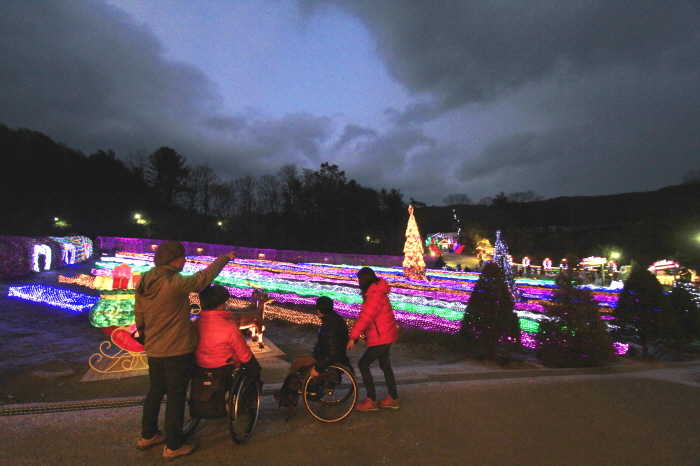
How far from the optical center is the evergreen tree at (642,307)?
27.6 ft

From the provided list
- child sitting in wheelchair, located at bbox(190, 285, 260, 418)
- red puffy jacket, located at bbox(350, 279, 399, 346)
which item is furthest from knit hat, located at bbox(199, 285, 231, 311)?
red puffy jacket, located at bbox(350, 279, 399, 346)

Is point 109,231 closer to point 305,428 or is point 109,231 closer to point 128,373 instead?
point 128,373

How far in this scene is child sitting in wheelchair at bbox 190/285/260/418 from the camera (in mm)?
3506

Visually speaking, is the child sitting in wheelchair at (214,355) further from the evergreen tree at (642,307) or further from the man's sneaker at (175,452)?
the evergreen tree at (642,307)

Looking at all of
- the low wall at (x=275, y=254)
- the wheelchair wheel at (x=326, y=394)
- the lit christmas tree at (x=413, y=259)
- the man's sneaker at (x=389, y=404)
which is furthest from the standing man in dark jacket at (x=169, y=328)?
the low wall at (x=275, y=254)

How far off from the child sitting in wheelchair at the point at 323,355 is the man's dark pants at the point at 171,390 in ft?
3.61

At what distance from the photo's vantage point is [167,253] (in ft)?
11.1

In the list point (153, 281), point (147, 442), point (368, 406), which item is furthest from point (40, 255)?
point (368, 406)

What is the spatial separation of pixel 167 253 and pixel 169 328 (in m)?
0.61

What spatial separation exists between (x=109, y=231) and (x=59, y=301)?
131 feet

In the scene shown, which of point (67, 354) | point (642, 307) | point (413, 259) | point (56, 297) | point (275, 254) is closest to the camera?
point (67, 354)

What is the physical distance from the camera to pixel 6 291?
1551 cm

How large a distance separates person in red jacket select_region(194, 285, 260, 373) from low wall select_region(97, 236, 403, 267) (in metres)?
35.1

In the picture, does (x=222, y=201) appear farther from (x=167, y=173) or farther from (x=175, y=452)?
(x=175, y=452)
